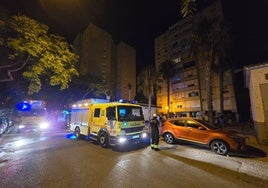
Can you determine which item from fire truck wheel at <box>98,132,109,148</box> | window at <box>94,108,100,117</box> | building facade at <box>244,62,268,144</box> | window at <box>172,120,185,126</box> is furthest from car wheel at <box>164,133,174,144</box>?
building facade at <box>244,62,268,144</box>

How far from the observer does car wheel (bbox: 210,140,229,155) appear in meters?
7.78

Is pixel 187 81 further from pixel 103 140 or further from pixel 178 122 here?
pixel 103 140

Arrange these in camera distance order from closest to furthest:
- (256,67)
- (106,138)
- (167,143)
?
(106,138), (167,143), (256,67)

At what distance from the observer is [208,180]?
487cm

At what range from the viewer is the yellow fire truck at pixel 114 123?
345 inches

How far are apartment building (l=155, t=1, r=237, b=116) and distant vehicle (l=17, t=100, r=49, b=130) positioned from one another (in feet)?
89.4

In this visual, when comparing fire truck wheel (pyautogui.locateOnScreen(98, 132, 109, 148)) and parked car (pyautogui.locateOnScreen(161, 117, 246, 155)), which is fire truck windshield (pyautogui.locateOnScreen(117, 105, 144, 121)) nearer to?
fire truck wheel (pyautogui.locateOnScreen(98, 132, 109, 148))

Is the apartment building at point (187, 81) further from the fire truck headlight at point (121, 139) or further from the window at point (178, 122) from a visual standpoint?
the fire truck headlight at point (121, 139)

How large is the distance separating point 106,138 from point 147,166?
389cm

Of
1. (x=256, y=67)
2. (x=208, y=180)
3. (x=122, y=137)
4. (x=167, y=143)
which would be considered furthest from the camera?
(x=256, y=67)

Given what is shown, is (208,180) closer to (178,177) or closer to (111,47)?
(178,177)

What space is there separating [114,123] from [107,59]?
68111mm

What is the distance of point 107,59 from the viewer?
73688 mm

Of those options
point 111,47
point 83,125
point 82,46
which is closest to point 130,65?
point 111,47
